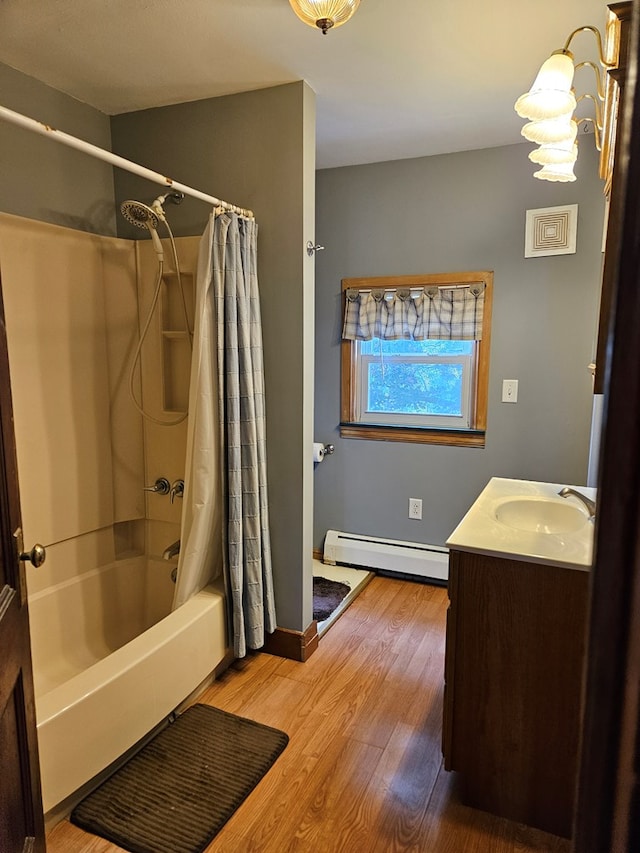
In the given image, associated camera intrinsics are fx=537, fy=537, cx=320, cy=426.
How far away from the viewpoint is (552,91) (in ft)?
4.79

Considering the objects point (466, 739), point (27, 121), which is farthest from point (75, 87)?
point (466, 739)

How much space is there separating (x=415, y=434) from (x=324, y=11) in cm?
212

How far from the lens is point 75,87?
2.19 m

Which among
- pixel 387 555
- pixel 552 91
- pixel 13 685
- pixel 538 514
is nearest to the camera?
pixel 13 685

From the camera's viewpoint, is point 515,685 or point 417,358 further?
point 417,358

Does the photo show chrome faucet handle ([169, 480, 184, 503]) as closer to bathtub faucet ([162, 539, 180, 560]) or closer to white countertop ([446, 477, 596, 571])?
bathtub faucet ([162, 539, 180, 560])

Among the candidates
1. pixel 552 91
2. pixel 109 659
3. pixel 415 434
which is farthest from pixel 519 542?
pixel 415 434

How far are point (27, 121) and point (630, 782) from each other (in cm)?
180

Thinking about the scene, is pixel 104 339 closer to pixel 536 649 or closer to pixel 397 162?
pixel 397 162

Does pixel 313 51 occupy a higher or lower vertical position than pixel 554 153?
higher

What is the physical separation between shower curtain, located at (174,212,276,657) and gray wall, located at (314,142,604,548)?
1.13 meters

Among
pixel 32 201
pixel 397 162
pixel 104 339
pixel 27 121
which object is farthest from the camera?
pixel 397 162

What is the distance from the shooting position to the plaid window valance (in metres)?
2.89

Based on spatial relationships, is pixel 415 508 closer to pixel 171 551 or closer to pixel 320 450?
pixel 320 450
